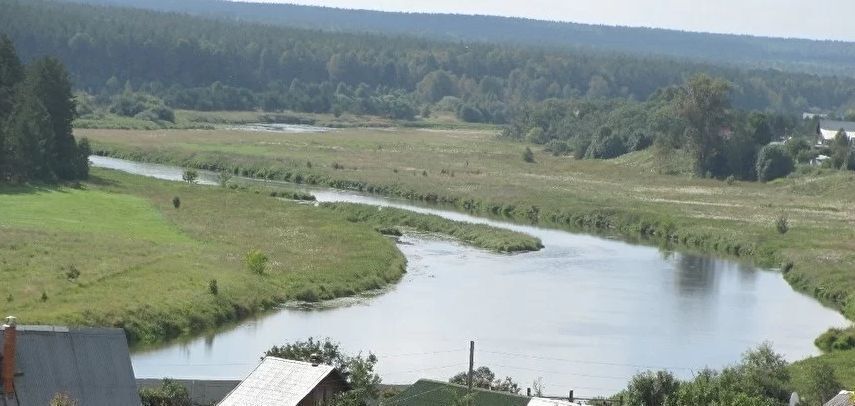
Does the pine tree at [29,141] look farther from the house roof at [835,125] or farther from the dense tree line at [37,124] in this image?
the house roof at [835,125]

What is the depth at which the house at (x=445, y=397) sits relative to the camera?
95.2 feet

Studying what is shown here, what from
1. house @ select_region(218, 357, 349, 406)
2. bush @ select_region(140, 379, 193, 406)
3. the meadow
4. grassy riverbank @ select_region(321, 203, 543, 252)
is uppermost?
house @ select_region(218, 357, 349, 406)

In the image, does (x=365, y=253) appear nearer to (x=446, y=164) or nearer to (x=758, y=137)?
(x=446, y=164)

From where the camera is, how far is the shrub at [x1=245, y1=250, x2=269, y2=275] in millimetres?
47438

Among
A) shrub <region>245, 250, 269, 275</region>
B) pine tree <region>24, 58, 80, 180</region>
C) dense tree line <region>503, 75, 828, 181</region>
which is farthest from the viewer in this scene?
dense tree line <region>503, 75, 828, 181</region>

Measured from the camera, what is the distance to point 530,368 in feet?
122

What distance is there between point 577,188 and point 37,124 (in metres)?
30.5

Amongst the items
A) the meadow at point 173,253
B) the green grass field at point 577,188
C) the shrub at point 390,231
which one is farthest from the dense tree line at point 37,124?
the green grass field at point 577,188

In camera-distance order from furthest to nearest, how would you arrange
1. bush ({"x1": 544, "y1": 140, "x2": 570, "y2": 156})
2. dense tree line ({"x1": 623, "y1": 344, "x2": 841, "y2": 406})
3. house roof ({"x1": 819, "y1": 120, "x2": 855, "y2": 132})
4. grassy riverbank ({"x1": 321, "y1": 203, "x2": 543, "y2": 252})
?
house roof ({"x1": 819, "y1": 120, "x2": 855, "y2": 132}), bush ({"x1": 544, "y1": 140, "x2": 570, "y2": 156}), grassy riverbank ({"x1": 321, "y1": 203, "x2": 543, "y2": 252}), dense tree line ({"x1": 623, "y1": 344, "x2": 841, "y2": 406})

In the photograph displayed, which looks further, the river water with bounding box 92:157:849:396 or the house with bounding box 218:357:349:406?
the river water with bounding box 92:157:849:396

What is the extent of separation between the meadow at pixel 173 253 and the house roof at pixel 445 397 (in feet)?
33.9

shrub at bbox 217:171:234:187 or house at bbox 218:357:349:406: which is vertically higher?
house at bbox 218:357:349:406

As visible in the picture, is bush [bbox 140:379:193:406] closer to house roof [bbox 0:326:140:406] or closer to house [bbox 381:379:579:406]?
house [bbox 381:379:579:406]

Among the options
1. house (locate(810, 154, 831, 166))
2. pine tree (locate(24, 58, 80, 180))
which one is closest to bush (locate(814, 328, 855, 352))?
pine tree (locate(24, 58, 80, 180))
